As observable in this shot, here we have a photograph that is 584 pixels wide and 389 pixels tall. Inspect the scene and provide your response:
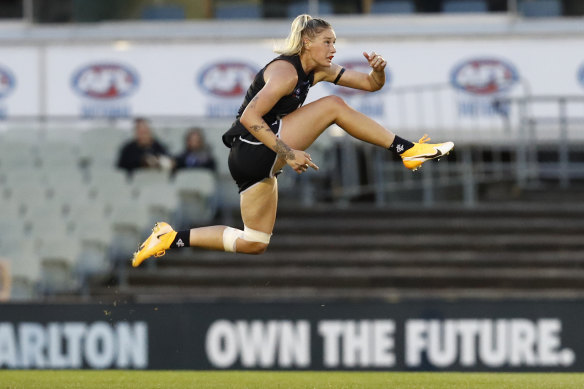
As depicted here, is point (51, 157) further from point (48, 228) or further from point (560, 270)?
point (560, 270)

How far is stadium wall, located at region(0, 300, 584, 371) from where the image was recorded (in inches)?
443

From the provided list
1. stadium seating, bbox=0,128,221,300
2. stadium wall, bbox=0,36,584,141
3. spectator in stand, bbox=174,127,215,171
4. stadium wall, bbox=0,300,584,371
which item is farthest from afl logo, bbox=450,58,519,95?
stadium wall, bbox=0,300,584,371

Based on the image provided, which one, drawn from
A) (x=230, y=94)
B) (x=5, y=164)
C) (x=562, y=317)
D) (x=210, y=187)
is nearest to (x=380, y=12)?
(x=230, y=94)

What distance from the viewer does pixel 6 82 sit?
646 inches

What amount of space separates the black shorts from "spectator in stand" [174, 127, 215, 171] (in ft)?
18.4

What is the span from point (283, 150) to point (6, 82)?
9071 mm

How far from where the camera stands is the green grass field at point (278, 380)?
9117 millimetres

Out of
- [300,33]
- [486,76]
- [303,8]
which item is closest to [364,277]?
[486,76]

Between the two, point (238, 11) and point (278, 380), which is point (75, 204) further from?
point (278, 380)

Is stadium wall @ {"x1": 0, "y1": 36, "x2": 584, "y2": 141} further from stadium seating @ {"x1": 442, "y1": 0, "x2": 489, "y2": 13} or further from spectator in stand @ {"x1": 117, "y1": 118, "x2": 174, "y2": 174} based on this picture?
spectator in stand @ {"x1": 117, "y1": 118, "x2": 174, "y2": 174}

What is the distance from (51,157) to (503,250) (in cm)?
521

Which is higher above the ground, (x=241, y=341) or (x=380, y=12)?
(x=380, y=12)

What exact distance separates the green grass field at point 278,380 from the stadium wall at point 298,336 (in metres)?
0.35

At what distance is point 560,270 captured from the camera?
521 inches
